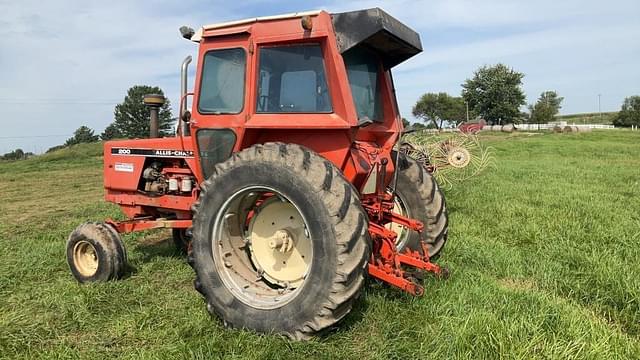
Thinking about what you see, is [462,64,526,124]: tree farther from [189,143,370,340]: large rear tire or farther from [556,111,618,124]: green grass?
[189,143,370,340]: large rear tire

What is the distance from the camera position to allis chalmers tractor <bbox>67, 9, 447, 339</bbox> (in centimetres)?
335

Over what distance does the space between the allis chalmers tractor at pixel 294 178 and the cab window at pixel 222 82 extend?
0.01 m

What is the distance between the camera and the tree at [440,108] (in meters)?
69.1

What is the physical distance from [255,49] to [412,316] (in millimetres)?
2482

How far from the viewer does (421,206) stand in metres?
4.95

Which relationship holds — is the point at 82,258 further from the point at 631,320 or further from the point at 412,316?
the point at 631,320

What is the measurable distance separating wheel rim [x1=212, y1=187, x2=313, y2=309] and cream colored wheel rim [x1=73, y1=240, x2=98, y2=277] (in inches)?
75.4

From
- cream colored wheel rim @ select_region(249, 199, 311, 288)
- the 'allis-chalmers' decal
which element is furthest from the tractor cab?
cream colored wheel rim @ select_region(249, 199, 311, 288)

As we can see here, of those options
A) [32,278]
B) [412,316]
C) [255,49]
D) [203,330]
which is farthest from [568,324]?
[32,278]

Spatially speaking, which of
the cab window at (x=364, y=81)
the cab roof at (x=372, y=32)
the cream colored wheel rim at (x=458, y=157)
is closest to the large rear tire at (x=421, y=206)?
the cab window at (x=364, y=81)

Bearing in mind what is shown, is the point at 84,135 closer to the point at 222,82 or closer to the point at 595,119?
the point at 222,82

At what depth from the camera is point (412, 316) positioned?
3.74 m

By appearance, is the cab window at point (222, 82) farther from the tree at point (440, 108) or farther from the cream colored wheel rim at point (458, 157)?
the tree at point (440, 108)

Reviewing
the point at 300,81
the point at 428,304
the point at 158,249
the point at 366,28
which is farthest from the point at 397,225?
the point at 158,249
